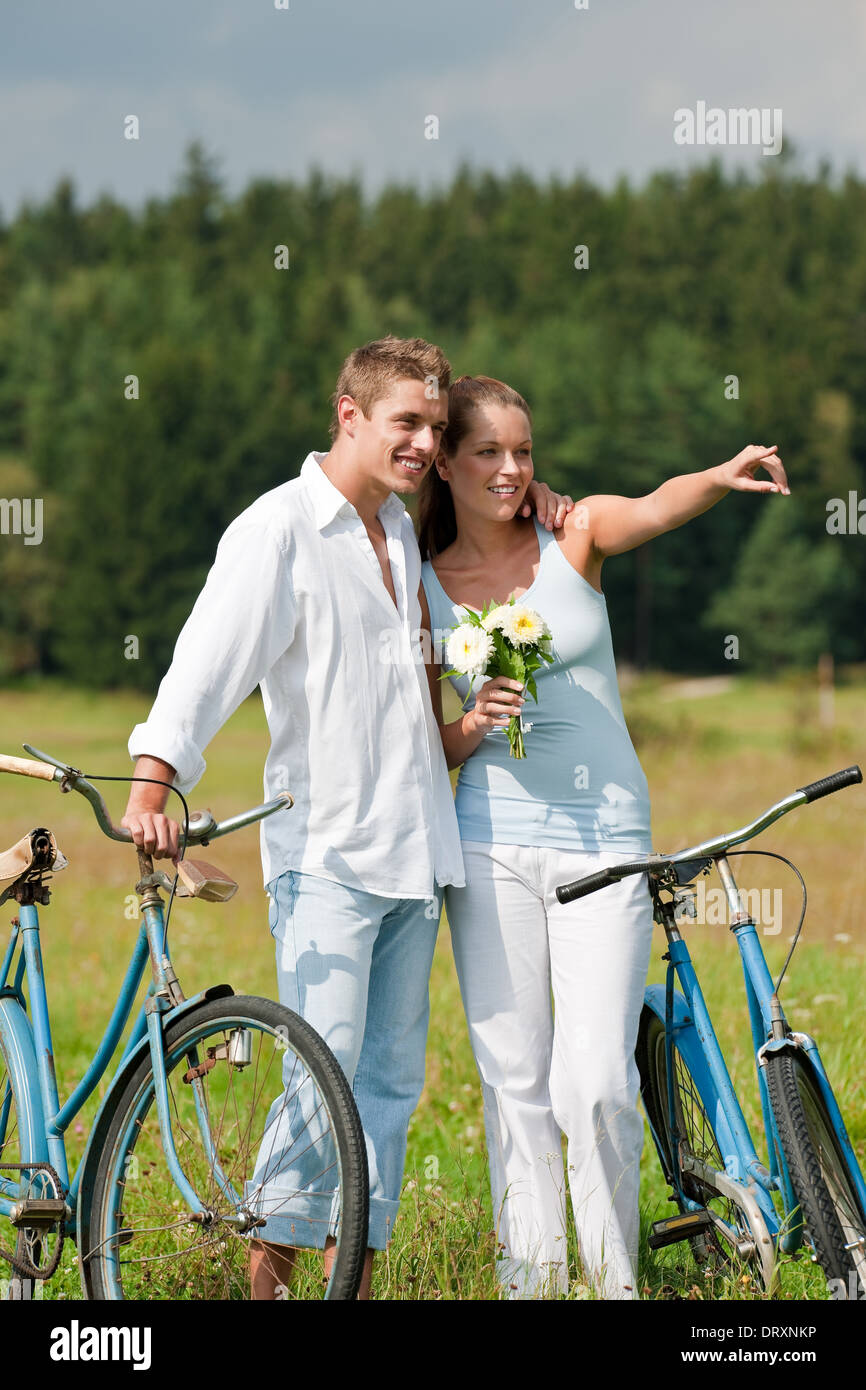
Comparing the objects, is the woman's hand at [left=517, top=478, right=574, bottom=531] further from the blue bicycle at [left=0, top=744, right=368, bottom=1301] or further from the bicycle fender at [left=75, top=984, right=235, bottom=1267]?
the bicycle fender at [left=75, top=984, right=235, bottom=1267]

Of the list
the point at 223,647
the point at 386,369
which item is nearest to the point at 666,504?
the point at 386,369

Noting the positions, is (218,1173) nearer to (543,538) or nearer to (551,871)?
(551,871)

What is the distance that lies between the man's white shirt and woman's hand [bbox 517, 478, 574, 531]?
1.89ft

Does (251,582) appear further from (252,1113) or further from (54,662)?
(54,662)

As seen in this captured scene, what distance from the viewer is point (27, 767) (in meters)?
3.54

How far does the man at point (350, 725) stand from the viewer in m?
3.78

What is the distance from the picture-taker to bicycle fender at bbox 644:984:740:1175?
3.91 metres

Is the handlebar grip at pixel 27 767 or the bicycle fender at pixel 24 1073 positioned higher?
the handlebar grip at pixel 27 767

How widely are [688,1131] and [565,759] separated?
105cm

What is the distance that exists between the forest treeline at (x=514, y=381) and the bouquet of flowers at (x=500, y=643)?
53.3m

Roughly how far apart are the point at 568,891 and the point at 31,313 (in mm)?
66405

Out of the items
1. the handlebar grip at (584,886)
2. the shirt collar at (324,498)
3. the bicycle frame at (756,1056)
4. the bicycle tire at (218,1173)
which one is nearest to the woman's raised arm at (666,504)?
the shirt collar at (324,498)

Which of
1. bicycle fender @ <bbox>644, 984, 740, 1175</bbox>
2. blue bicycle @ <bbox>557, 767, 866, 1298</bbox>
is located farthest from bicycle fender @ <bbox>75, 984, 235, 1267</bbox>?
bicycle fender @ <bbox>644, 984, 740, 1175</bbox>

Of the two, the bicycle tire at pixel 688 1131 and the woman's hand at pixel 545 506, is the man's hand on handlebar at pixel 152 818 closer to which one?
the woman's hand at pixel 545 506
